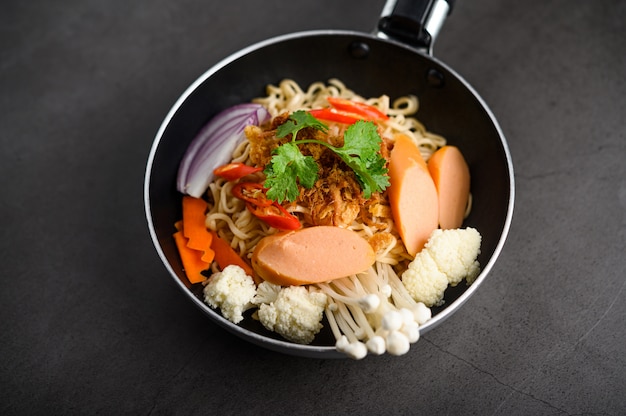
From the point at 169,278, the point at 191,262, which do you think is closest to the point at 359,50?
the point at 191,262

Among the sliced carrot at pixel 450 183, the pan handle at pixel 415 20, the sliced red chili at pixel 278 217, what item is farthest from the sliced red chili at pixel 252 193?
the pan handle at pixel 415 20

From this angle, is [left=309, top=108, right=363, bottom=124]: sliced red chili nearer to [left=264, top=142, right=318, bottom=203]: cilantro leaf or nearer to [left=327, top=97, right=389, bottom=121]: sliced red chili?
[left=327, top=97, right=389, bottom=121]: sliced red chili

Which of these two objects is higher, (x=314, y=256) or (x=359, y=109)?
(x=359, y=109)

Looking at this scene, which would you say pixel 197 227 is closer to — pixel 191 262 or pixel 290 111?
pixel 191 262

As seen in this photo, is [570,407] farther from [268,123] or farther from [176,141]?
[176,141]

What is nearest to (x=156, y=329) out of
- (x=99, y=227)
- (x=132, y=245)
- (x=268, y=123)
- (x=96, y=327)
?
(x=96, y=327)

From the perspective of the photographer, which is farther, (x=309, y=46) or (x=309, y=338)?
(x=309, y=46)
